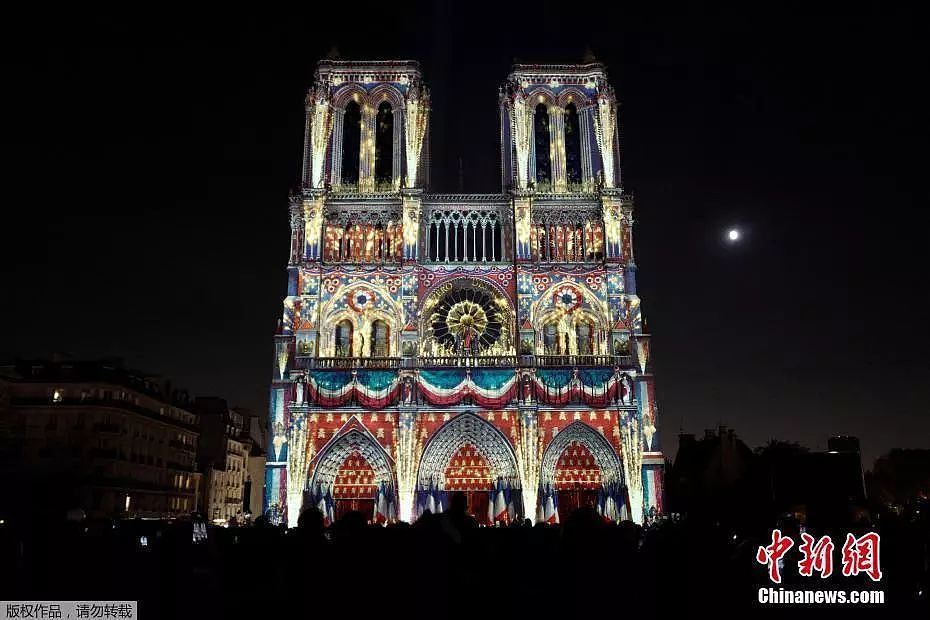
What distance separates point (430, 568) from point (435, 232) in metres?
36.7

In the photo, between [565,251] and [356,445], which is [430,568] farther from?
[565,251]

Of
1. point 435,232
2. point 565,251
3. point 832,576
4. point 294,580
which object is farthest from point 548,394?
point 294,580

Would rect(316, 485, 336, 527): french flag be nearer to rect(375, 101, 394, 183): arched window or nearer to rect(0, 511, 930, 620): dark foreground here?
rect(375, 101, 394, 183): arched window

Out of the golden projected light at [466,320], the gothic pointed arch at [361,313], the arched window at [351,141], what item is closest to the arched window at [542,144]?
the golden projected light at [466,320]

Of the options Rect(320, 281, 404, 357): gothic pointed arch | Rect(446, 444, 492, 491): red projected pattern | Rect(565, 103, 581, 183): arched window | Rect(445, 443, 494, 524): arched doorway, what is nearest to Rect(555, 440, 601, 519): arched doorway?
Rect(445, 443, 494, 524): arched doorway

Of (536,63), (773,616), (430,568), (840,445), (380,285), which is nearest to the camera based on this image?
Answer: (430,568)

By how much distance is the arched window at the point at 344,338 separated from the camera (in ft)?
131

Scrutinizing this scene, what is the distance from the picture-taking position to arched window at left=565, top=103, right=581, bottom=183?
1701 inches

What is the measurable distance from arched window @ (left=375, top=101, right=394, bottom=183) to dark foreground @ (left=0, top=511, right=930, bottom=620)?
37.0 metres

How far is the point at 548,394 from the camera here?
3791cm

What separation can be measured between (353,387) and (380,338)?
3583 mm

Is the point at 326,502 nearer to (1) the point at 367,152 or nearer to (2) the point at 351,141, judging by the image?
(1) the point at 367,152

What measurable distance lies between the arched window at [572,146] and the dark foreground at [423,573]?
3617 cm

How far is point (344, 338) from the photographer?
132 feet
